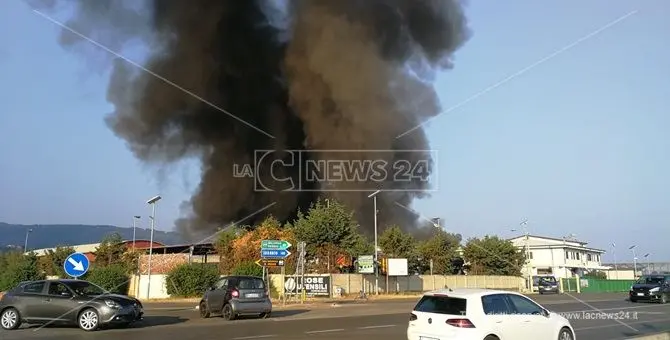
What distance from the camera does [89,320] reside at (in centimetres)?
1362

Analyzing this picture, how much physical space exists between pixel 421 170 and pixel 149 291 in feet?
76.4

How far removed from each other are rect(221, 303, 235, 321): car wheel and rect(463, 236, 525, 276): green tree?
114 ft

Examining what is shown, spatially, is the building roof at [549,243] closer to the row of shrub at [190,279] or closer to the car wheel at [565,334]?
the row of shrub at [190,279]

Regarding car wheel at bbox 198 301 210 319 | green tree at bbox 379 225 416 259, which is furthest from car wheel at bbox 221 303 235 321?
green tree at bbox 379 225 416 259

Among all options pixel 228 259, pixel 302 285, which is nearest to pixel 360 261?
pixel 302 285

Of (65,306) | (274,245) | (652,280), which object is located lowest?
(65,306)

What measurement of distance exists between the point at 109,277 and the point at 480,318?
88.6 ft

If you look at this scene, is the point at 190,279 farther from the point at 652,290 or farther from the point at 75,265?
the point at 652,290

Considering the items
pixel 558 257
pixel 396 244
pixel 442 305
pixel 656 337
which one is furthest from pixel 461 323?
pixel 558 257

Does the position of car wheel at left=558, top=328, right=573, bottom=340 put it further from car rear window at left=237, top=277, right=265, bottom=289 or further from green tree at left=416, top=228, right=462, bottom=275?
green tree at left=416, top=228, right=462, bottom=275

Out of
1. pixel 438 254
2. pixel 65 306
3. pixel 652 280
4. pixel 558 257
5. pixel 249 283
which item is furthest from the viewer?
pixel 558 257

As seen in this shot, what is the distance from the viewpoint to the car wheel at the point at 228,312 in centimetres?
1692

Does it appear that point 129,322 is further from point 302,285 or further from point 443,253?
point 443,253

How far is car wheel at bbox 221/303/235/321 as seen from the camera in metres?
16.9
